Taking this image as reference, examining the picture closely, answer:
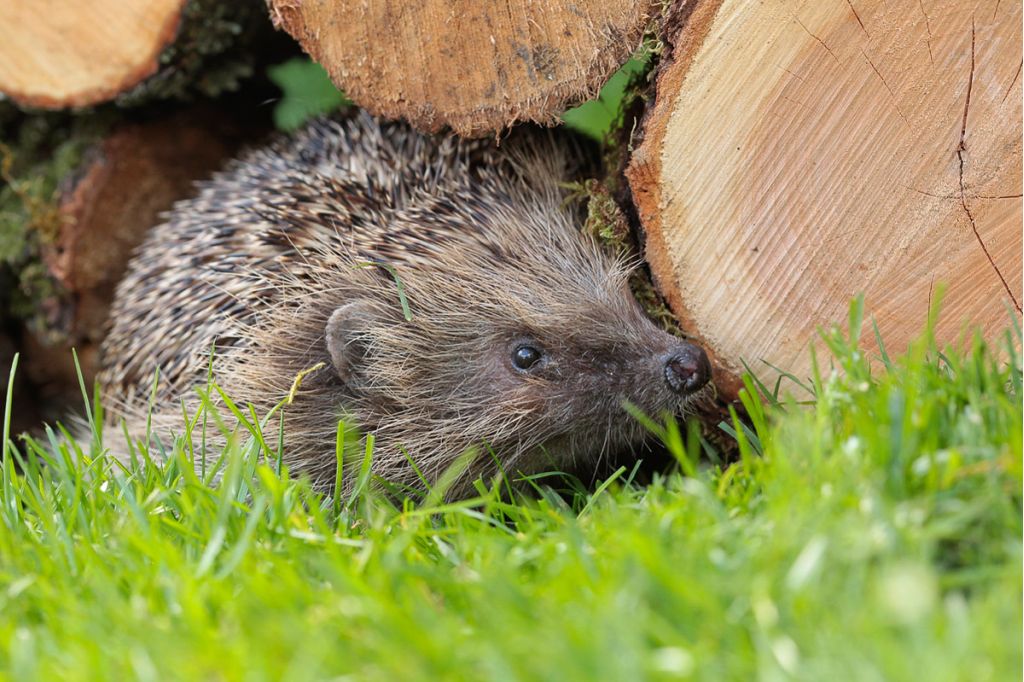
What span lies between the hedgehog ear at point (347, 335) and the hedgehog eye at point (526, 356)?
52cm

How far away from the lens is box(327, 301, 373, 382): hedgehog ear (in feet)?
12.1

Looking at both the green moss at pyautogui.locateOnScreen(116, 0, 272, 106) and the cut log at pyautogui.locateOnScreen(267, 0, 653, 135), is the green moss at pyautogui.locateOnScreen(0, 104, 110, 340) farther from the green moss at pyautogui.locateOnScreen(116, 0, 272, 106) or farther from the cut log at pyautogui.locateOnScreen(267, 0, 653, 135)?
the cut log at pyautogui.locateOnScreen(267, 0, 653, 135)

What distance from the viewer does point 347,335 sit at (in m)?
3.69

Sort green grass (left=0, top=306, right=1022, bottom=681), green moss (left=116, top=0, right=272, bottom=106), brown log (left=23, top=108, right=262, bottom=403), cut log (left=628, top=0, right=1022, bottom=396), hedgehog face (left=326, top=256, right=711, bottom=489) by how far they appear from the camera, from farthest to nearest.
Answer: brown log (left=23, top=108, right=262, bottom=403) → green moss (left=116, top=0, right=272, bottom=106) → hedgehog face (left=326, top=256, right=711, bottom=489) → cut log (left=628, top=0, right=1022, bottom=396) → green grass (left=0, top=306, right=1022, bottom=681)

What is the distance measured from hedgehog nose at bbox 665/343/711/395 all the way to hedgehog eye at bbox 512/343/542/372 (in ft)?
1.50

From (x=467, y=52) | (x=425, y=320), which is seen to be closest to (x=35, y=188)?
(x=425, y=320)

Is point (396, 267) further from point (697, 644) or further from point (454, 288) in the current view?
point (697, 644)

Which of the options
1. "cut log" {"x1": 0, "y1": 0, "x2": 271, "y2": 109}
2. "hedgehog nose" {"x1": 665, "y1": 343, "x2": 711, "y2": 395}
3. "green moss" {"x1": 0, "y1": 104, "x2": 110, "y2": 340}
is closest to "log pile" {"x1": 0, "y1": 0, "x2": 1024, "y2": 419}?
"hedgehog nose" {"x1": 665, "y1": 343, "x2": 711, "y2": 395}

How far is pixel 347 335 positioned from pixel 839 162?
166 cm

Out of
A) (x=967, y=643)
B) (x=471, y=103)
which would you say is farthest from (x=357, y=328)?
(x=967, y=643)

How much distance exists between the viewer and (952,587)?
1.99 meters

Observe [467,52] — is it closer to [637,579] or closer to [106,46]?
[106,46]

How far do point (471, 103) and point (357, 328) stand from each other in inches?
33.0

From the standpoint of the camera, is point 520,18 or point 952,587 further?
point 520,18
